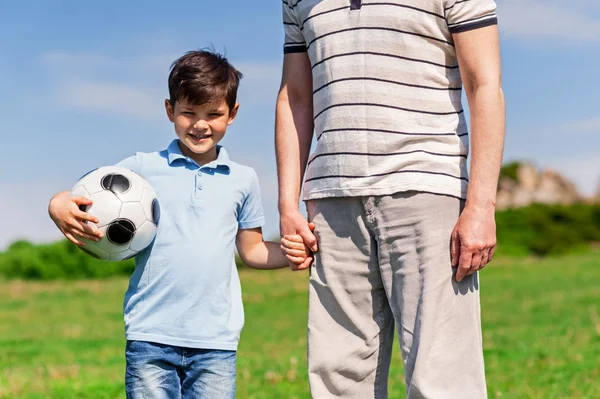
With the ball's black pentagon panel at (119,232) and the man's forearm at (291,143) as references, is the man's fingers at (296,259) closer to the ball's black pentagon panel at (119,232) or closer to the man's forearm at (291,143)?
the man's forearm at (291,143)

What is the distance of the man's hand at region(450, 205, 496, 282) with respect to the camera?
120 inches

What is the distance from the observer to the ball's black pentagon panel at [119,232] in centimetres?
357

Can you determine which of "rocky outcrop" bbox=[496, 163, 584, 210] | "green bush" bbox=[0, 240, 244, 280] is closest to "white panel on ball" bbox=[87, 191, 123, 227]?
"green bush" bbox=[0, 240, 244, 280]

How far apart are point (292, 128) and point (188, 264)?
79 centimetres

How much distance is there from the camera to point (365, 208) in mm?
3193

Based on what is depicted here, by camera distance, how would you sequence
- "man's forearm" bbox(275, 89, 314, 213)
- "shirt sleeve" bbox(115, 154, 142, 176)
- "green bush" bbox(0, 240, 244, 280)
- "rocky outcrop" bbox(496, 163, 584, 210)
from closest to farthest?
"man's forearm" bbox(275, 89, 314, 213) → "shirt sleeve" bbox(115, 154, 142, 176) → "green bush" bbox(0, 240, 244, 280) → "rocky outcrop" bbox(496, 163, 584, 210)

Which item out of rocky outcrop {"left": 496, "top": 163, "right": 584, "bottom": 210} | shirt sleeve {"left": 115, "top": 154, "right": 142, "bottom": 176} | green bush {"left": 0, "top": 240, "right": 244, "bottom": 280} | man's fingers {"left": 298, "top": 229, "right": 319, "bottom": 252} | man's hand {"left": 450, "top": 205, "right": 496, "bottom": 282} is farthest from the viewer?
rocky outcrop {"left": 496, "top": 163, "right": 584, "bottom": 210}

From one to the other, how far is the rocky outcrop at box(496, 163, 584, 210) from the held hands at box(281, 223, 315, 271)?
35568mm

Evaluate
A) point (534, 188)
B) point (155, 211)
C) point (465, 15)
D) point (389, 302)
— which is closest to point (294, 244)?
point (389, 302)

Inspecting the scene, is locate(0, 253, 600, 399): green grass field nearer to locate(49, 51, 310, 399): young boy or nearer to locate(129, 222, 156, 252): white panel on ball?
locate(49, 51, 310, 399): young boy

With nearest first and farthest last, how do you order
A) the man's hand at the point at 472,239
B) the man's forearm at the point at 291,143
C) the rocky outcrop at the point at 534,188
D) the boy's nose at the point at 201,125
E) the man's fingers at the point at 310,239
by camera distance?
1. the man's hand at the point at 472,239
2. the man's fingers at the point at 310,239
3. the man's forearm at the point at 291,143
4. the boy's nose at the point at 201,125
5. the rocky outcrop at the point at 534,188

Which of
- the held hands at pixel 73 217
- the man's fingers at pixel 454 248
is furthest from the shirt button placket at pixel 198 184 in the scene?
the man's fingers at pixel 454 248

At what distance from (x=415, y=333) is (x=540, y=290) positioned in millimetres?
14824

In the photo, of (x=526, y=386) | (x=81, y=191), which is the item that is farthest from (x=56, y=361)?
(x=81, y=191)
